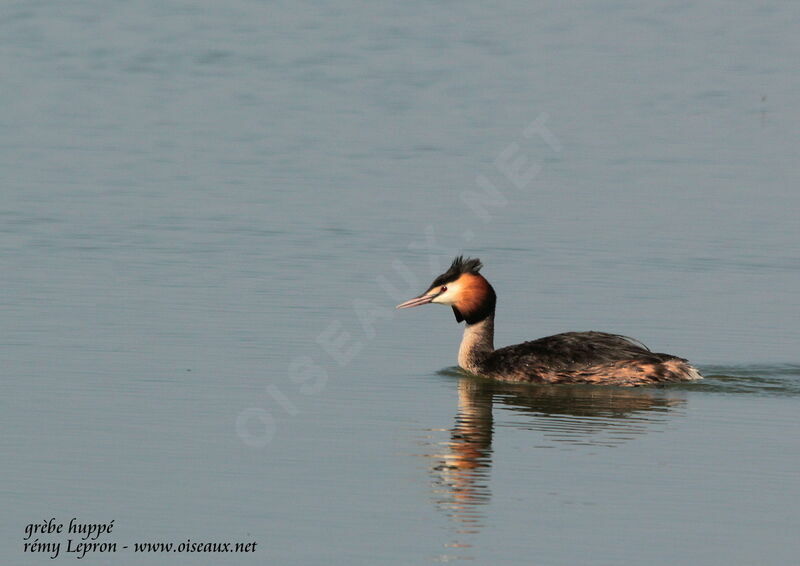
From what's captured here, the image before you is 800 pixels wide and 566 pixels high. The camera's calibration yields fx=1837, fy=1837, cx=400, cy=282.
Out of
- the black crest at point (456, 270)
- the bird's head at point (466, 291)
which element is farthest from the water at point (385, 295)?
the black crest at point (456, 270)

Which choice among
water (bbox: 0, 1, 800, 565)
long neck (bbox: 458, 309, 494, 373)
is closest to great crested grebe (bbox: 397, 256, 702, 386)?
long neck (bbox: 458, 309, 494, 373)

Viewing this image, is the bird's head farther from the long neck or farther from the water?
the water

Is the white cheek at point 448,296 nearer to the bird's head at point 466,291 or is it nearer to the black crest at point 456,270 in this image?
the bird's head at point 466,291

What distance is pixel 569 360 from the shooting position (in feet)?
59.1

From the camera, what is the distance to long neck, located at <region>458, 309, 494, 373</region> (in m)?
18.6

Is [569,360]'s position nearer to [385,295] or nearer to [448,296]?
[448,296]

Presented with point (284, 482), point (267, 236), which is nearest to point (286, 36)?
point (267, 236)

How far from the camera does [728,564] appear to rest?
11391 millimetres

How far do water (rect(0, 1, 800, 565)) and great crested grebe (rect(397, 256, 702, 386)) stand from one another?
0.79ft

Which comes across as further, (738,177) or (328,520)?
(738,177)

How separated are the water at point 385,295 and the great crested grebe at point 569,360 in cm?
24

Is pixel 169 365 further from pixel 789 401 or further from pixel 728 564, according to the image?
pixel 728 564

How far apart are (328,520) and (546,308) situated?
8945mm

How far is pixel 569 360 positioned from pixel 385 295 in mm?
3673
